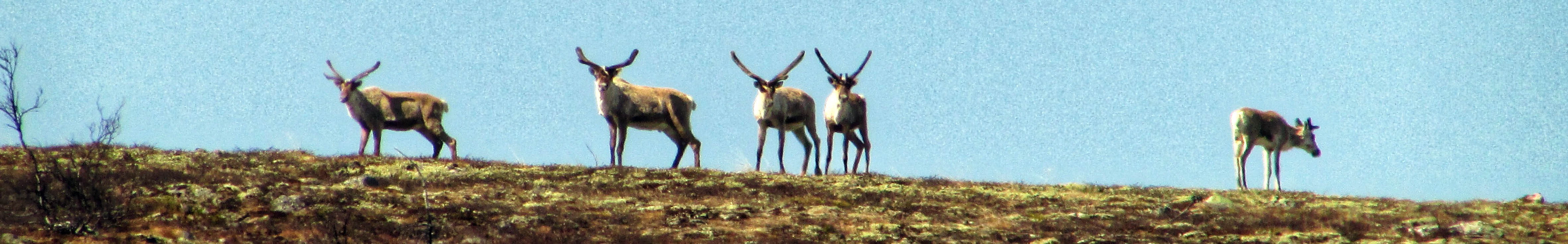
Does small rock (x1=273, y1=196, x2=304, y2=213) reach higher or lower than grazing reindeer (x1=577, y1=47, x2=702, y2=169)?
lower

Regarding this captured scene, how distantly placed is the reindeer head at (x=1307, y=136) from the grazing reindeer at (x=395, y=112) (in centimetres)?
1537

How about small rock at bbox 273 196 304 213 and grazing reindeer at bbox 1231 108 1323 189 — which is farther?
grazing reindeer at bbox 1231 108 1323 189

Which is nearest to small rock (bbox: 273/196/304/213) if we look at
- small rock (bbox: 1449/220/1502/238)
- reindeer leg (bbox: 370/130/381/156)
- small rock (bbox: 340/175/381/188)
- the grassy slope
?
the grassy slope

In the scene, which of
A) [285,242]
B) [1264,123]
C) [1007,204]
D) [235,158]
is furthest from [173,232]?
[1264,123]

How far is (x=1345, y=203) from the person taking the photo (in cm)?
2008

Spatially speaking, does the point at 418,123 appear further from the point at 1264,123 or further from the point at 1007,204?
the point at 1264,123

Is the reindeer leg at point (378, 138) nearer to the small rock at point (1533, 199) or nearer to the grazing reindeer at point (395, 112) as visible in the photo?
the grazing reindeer at point (395, 112)

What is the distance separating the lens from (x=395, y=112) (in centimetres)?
2525

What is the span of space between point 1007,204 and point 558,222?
18.6 feet

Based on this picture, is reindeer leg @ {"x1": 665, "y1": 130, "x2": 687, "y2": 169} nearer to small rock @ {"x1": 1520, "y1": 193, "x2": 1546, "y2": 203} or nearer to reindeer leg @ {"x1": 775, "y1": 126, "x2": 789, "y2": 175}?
reindeer leg @ {"x1": 775, "y1": 126, "x2": 789, "y2": 175}

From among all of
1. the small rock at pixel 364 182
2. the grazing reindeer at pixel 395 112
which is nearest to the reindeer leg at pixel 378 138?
the grazing reindeer at pixel 395 112

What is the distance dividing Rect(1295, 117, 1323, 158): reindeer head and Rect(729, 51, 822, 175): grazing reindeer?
993cm

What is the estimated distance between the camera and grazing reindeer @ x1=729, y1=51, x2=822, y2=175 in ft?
79.9

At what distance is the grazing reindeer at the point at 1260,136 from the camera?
27078mm
